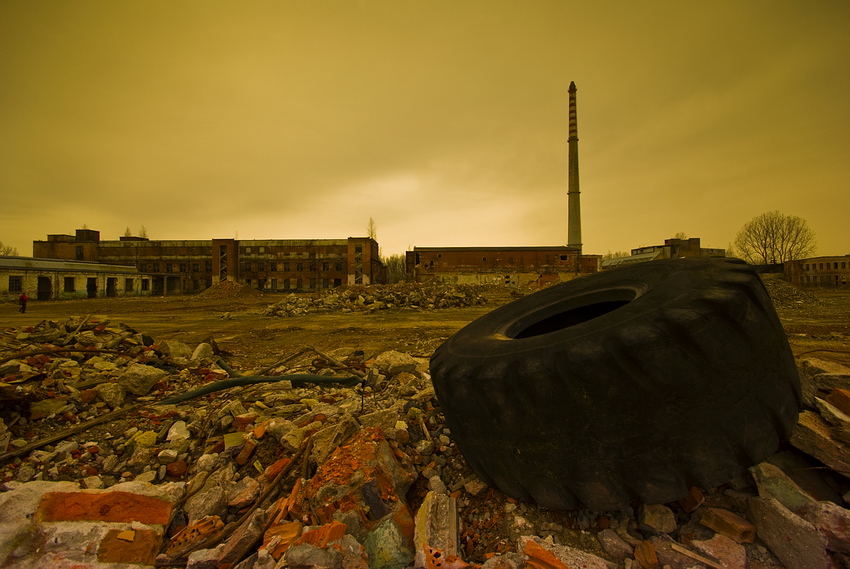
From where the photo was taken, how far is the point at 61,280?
32.1m

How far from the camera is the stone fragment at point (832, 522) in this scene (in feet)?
4.59

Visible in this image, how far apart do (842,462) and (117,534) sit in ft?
12.4

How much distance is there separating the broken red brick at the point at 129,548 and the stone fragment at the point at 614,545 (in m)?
2.31

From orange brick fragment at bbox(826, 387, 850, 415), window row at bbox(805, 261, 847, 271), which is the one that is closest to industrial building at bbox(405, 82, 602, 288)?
window row at bbox(805, 261, 847, 271)

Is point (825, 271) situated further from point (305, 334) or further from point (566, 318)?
point (566, 318)

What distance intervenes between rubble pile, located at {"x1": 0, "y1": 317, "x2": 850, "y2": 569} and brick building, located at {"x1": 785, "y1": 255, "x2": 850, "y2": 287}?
2064 inches

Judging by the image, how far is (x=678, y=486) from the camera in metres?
1.58

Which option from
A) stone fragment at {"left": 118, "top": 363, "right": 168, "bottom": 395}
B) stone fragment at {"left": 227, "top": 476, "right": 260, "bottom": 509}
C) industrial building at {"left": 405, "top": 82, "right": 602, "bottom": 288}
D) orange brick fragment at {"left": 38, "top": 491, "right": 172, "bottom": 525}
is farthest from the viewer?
industrial building at {"left": 405, "top": 82, "right": 602, "bottom": 288}

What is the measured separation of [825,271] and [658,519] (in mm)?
60550

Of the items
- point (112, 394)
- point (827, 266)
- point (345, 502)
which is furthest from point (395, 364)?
point (827, 266)

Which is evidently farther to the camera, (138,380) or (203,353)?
(203,353)

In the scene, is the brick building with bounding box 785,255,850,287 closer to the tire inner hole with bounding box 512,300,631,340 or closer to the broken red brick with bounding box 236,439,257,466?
the tire inner hole with bounding box 512,300,631,340

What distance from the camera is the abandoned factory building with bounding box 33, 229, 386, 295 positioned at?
47.3 meters

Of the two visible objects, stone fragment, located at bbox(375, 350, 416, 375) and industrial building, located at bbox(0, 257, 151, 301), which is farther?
industrial building, located at bbox(0, 257, 151, 301)
